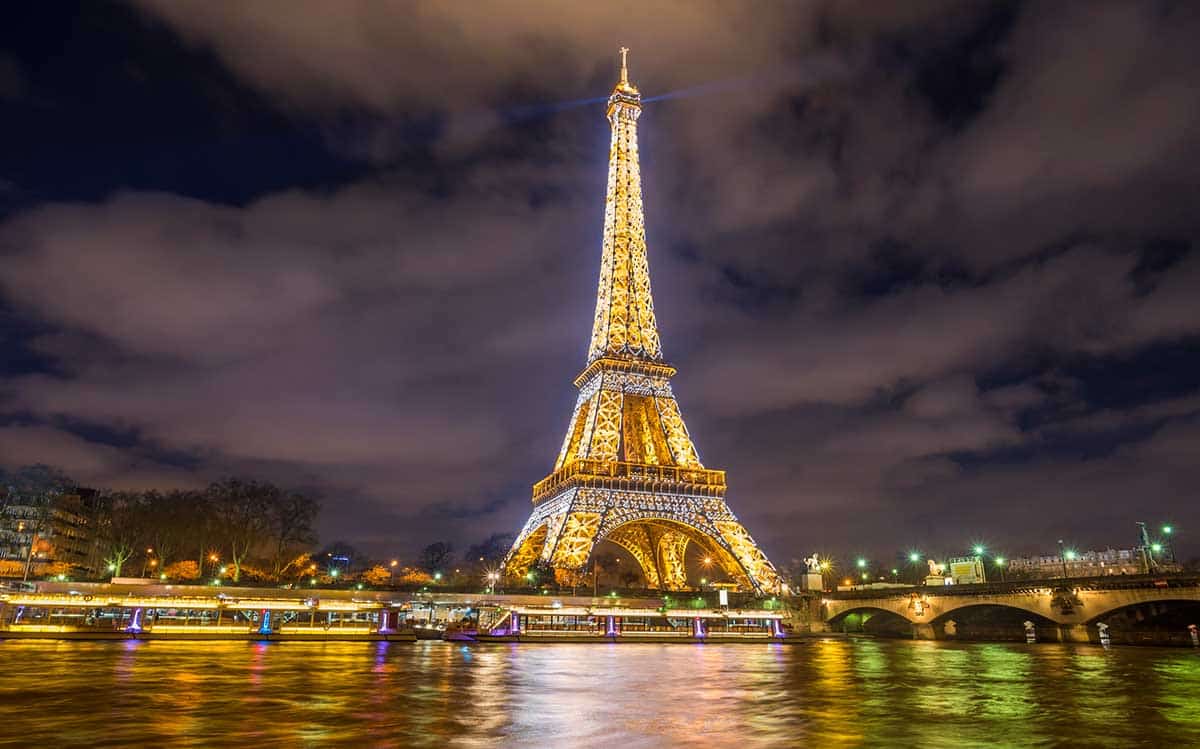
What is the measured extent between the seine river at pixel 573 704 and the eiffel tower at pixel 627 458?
132 ft

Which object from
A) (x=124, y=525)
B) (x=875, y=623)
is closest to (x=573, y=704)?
(x=875, y=623)

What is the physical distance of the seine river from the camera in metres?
12.0

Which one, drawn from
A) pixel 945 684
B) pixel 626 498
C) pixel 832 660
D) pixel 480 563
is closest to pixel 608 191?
pixel 626 498

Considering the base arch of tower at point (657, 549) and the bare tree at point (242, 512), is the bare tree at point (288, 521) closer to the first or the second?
the bare tree at point (242, 512)

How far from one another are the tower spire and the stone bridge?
3404cm

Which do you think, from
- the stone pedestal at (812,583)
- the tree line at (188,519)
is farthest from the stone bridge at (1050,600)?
the tree line at (188,519)

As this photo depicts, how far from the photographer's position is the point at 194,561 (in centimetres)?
10106

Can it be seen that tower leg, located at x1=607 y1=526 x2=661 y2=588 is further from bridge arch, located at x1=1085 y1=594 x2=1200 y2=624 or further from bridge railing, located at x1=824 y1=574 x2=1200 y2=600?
bridge arch, located at x1=1085 y1=594 x2=1200 y2=624

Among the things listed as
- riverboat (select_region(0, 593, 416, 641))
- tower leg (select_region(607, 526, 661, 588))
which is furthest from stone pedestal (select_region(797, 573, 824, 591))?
riverboat (select_region(0, 593, 416, 641))

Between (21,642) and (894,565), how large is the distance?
15706cm

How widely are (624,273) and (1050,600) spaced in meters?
50.8

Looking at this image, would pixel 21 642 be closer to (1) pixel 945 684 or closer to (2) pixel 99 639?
(2) pixel 99 639

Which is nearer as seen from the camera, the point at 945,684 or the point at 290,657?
the point at 945,684

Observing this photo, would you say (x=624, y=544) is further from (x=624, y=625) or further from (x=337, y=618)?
(x=337, y=618)
